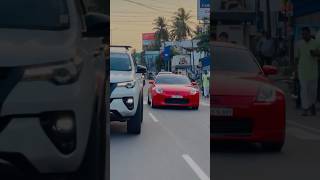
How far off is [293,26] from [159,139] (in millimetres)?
600

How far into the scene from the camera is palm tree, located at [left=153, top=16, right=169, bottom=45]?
A: 1.60 meters

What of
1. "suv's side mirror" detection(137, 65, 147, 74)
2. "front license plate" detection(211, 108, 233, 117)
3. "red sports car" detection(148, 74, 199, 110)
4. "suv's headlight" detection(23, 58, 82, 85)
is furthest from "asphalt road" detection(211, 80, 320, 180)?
"suv's headlight" detection(23, 58, 82, 85)

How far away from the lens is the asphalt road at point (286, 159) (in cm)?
163

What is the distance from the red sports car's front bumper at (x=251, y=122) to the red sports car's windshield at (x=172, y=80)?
0.22m

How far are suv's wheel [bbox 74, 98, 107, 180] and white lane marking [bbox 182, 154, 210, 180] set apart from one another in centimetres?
29

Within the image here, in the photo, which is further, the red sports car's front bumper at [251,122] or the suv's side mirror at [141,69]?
the suv's side mirror at [141,69]

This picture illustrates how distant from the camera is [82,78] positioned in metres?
1.56

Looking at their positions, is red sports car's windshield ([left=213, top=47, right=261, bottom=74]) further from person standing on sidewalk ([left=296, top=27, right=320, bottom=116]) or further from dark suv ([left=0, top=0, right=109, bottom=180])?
dark suv ([left=0, top=0, right=109, bottom=180])

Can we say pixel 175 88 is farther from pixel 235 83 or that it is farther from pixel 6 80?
pixel 6 80

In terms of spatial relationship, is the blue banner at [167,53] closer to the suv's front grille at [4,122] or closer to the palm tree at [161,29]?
the palm tree at [161,29]

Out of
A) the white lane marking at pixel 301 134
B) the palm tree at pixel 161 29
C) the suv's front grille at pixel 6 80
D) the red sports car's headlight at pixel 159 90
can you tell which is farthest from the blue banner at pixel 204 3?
the suv's front grille at pixel 6 80

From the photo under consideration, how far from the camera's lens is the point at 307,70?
5.26 ft

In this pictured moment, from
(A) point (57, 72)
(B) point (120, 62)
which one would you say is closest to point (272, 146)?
(B) point (120, 62)

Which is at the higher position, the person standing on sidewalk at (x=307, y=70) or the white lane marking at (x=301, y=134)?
the person standing on sidewalk at (x=307, y=70)
